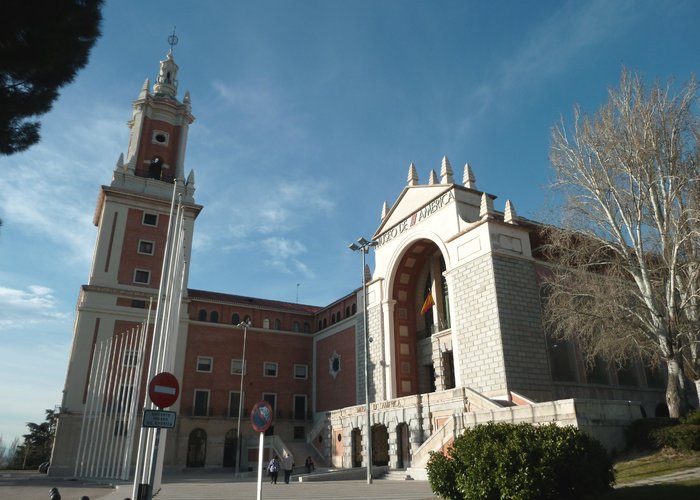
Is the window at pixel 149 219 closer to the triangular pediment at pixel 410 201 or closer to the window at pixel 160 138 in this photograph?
the window at pixel 160 138

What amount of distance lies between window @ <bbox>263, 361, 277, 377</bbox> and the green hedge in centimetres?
3260

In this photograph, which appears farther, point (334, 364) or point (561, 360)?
point (334, 364)

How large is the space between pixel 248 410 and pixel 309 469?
1173 cm

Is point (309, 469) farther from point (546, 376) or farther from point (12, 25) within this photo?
point (12, 25)

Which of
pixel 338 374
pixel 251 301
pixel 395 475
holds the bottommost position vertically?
pixel 395 475

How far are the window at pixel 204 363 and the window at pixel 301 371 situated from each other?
6.77 m

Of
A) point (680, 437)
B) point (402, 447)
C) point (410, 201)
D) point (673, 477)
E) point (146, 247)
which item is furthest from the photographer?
point (146, 247)

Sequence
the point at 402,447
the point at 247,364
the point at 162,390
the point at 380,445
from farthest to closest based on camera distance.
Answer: the point at 247,364
the point at 380,445
the point at 402,447
the point at 162,390

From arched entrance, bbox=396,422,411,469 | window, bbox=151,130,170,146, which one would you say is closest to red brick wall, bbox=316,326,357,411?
arched entrance, bbox=396,422,411,469

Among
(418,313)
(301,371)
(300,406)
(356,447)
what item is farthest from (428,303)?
(300,406)

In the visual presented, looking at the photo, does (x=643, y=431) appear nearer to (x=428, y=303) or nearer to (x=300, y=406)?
(x=428, y=303)

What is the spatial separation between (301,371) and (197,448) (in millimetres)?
9685

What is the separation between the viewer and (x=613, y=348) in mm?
19469

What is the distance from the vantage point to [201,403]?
123 ft
